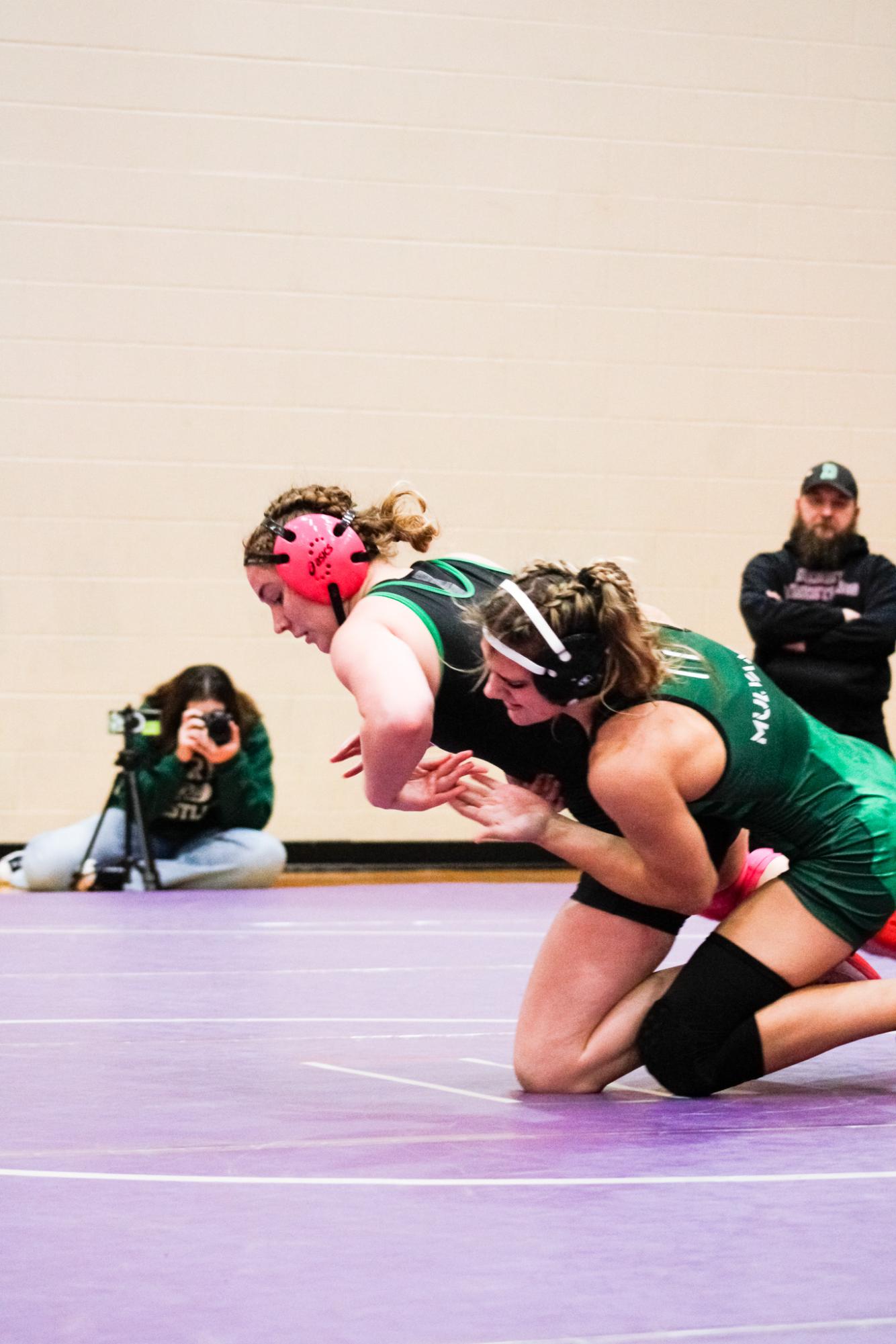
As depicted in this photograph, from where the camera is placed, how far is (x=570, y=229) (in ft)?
23.9

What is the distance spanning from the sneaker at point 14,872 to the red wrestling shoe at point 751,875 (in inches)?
142

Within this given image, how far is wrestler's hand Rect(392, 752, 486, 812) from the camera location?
2.75 m

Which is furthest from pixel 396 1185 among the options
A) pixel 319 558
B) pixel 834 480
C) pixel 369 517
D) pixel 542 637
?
pixel 834 480

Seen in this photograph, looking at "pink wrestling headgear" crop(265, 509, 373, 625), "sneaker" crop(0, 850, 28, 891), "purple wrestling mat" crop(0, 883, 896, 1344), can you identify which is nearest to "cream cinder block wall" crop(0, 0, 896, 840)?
"sneaker" crop(0, 850, 28, 891)

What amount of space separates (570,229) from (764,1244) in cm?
597

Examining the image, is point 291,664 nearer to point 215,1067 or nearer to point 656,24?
point 656,24

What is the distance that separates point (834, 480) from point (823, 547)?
0.25 meters

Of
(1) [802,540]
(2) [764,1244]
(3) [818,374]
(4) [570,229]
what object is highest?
(4) [570,229]

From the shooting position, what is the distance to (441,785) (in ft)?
9.06

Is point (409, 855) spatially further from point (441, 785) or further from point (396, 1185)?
point (396, 1185)

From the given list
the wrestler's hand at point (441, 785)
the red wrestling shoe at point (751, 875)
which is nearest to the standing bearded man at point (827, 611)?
the red wrestling shoe at point (751, 875)

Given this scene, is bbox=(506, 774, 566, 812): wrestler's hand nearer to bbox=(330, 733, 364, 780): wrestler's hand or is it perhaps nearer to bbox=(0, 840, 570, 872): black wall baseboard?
bbox=(330, 733, 364, 780): wrestler's hand

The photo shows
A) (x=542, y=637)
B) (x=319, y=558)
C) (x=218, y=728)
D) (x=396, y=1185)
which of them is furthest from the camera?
(x=218, y=728)

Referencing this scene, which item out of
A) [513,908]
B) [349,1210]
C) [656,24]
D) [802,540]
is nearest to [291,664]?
[513,908]
